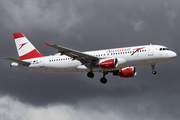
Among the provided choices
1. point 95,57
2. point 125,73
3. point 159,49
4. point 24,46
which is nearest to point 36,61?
point 24,46

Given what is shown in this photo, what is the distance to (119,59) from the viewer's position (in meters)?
63.3

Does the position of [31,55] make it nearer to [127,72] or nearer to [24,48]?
[24,48]

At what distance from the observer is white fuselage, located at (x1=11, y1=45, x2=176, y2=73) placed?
62.7 meters

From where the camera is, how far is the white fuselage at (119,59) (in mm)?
62719

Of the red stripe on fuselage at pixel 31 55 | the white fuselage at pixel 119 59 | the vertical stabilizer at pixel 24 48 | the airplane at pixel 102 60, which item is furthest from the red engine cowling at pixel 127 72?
the red stripe on fuselage at pixel 31 55

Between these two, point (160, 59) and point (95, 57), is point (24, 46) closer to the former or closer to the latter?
point (95, 57)

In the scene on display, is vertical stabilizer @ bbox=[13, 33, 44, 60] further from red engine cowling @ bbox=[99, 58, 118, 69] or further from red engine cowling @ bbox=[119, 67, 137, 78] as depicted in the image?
red engine cowling @ bbox=[119, 67, 137, 78]

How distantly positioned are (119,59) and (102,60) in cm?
300

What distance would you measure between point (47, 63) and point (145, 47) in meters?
18.2

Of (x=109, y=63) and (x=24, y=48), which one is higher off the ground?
(x=24, y=48)

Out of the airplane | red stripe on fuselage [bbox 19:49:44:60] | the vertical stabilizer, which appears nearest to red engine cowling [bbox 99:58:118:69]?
the airplane

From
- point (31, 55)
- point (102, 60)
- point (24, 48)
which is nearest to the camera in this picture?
point (102, 60)

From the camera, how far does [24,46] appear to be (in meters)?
75.1

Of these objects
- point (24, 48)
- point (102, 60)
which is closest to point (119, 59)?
point (102, 60)
